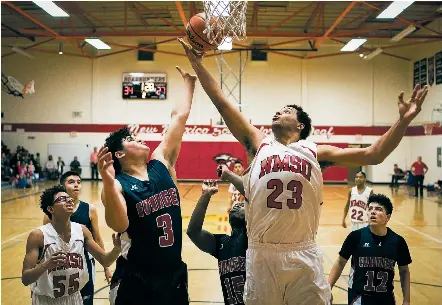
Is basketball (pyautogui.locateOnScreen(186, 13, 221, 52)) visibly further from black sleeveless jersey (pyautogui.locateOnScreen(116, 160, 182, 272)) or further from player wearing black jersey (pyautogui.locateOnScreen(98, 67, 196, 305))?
black sleeveless jersey (pyautogui.locateOnScreen(116, 160, 182, 272))

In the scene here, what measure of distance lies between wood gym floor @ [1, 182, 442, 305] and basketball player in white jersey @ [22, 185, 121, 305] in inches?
83.4

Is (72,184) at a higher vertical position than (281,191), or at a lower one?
lower

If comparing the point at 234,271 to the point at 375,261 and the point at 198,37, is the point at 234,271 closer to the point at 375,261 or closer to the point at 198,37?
the point at 375,261

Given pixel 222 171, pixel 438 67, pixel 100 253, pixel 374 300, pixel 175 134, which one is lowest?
pixel 374 300

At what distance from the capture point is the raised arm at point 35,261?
128 inches

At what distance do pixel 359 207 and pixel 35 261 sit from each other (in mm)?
5655

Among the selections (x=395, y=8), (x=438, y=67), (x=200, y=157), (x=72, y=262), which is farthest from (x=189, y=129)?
(x=72, y=262)

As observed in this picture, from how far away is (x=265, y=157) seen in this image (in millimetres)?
2793

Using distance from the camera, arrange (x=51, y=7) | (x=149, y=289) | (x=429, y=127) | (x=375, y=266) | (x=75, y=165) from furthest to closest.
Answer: (x=75, y=165)
(x=429, y=127)
(x=51, y=7)
(x=375, y=266)
(x=149, y=289)

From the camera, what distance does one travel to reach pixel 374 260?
12.7ft

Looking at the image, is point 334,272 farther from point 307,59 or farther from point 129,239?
point 307,59

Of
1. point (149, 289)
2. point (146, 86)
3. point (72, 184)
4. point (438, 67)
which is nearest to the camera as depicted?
point (149, 289)

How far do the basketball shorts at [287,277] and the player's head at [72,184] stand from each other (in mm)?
2827

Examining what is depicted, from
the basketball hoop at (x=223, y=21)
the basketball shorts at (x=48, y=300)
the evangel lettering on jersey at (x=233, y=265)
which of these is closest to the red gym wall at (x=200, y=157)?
the basketball hoop at (x=223, y=21)
